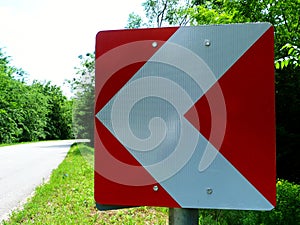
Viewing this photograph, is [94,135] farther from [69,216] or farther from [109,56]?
[69,216]

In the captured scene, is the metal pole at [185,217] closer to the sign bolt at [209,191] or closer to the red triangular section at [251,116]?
the sign bolt at [209,191]

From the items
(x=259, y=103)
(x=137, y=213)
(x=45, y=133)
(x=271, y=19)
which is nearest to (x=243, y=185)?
(x=259, y=103)

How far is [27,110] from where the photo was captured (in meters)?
44.3

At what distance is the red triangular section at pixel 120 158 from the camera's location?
4.11 ft

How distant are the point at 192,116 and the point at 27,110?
45.1 m

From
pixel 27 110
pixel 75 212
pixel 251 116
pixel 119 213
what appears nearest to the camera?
pixel 251 116

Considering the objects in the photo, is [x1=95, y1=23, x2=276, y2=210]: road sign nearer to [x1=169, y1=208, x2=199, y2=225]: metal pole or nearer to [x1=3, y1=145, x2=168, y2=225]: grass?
[x1=169, y1=208, x2=199, y2=225]: metal pole

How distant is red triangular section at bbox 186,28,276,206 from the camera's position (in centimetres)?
118

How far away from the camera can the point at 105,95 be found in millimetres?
1282

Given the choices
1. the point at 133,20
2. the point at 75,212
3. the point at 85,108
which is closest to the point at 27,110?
the point at 133,20

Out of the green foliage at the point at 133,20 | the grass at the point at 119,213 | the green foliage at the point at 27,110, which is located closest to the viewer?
the grass at the point at 119,213

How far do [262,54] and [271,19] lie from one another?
5350mm

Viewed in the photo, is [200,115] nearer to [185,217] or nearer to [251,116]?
[251,116]

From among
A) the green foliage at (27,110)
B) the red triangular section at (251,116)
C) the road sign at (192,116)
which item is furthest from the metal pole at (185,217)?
the green foliage at (27,110)
